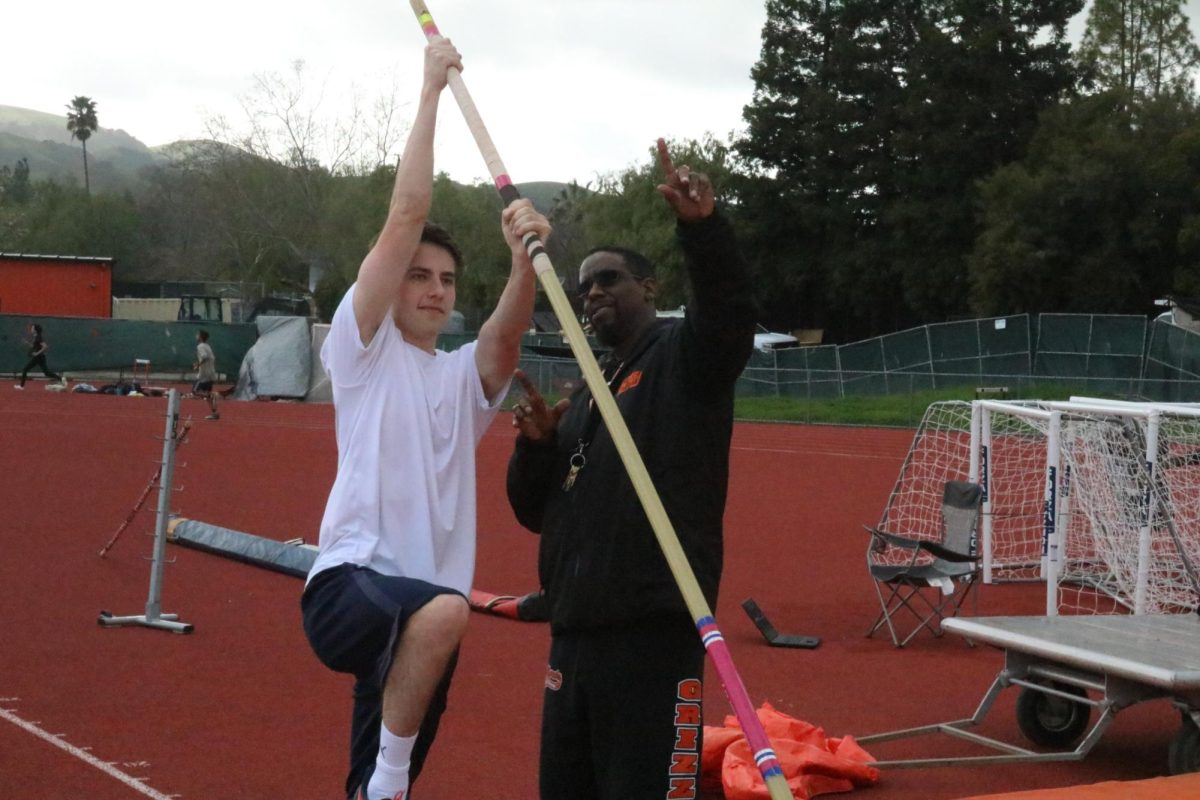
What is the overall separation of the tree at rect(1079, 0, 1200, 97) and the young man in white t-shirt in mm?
57029

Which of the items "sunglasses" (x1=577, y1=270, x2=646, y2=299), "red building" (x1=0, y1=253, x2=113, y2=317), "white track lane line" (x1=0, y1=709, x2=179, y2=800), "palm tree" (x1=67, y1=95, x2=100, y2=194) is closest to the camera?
"sunglasses" (x1=577, y1=270, x2=646, y2=299)

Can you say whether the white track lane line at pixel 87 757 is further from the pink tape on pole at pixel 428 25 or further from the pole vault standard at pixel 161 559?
the pink tape on pole at pixel 428 25

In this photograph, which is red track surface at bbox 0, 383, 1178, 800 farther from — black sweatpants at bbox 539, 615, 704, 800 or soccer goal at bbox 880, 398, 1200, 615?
soccer goal at bbox 880, 398, 1200, 615

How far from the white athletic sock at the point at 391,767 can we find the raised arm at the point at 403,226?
91 centimetres

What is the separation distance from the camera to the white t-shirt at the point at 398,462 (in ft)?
10.4

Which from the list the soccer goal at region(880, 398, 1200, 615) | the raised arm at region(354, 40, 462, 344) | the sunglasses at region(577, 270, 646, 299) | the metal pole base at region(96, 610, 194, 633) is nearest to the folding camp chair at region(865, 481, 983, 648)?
the soccer goal at region(880, 398, 1200, 615)

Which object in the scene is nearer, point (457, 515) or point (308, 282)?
point (457, 515)

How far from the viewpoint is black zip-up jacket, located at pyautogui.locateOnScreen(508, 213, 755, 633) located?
329 cm

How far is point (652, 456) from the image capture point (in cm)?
340

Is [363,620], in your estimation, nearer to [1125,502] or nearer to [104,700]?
[104,700]

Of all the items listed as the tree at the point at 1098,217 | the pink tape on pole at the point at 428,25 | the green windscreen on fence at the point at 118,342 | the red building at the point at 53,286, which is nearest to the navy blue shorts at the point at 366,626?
the pink tape on pole at the point at 428,25

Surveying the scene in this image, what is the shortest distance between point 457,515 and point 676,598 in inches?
22.0

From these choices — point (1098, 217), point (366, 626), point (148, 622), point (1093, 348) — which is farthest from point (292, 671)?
point (1098, 217)

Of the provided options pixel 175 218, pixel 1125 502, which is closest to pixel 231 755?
pixel 1125 502
